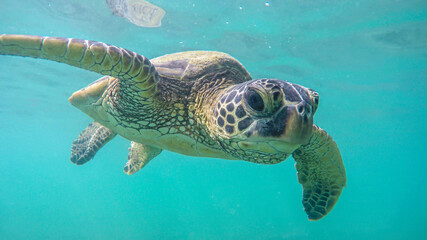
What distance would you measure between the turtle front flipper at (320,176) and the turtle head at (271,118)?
176 cm

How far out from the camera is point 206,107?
2838mm

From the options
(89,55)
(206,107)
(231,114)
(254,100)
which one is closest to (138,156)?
(206,107)

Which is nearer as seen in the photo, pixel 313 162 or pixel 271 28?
pixel 313 162

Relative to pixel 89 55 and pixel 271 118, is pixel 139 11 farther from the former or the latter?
pixel 271 118

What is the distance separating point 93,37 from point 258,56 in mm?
8981

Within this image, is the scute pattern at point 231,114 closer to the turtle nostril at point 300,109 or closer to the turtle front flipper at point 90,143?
the turtle nostril at point 300,109

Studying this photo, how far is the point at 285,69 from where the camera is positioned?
1575 centimetres

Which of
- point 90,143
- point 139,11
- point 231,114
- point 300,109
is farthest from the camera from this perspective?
point 139,11

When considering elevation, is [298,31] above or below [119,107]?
below

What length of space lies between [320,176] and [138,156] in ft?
12.7

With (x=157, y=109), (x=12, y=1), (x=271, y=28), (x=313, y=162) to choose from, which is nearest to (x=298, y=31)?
(x=271, y=28)

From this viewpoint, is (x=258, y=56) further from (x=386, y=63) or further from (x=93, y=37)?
(x=93, y=37)

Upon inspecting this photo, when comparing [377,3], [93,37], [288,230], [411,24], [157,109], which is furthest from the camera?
[288,230]

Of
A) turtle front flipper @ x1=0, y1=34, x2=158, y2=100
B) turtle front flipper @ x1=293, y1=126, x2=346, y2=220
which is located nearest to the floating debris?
turtle front flipper @ x1=0, y1=34, x2=158, y2=100
